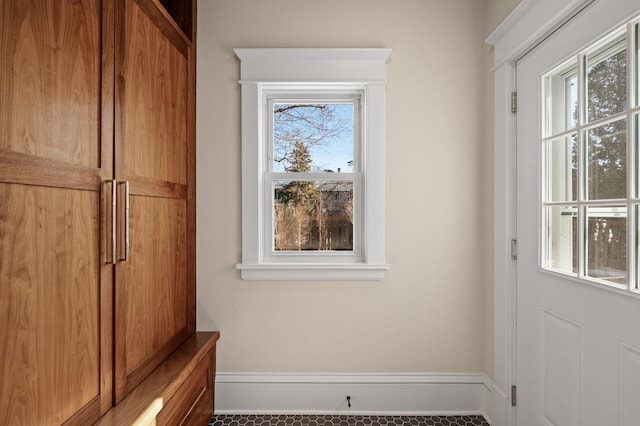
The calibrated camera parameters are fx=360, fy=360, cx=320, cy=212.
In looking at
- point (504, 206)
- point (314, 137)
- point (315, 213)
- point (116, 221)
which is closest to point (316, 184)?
point (315, 213)

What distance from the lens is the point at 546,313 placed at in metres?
1.60

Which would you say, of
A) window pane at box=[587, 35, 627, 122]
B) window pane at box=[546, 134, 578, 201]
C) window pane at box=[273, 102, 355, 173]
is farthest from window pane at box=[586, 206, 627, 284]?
window pane at box=[273, 102, 355, 173]

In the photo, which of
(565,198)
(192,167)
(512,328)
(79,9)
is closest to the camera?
(79,9)

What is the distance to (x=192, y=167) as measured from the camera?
2.09m

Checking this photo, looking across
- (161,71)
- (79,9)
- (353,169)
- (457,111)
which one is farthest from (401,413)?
(79,9)

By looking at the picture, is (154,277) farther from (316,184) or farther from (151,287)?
(316,184)

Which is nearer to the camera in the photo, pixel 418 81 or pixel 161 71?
pixel 161 71

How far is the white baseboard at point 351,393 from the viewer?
2117mm

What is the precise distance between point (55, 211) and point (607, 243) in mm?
1807

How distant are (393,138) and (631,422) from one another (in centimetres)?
158

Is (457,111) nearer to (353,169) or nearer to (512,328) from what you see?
(353,169)

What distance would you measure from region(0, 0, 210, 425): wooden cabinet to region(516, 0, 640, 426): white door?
1.74 m

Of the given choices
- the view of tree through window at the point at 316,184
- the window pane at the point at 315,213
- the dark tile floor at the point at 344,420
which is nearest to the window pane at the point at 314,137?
the view of tree through window at the point at 316,184

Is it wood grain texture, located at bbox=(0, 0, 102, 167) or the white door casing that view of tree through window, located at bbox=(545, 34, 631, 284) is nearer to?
the white door casing
